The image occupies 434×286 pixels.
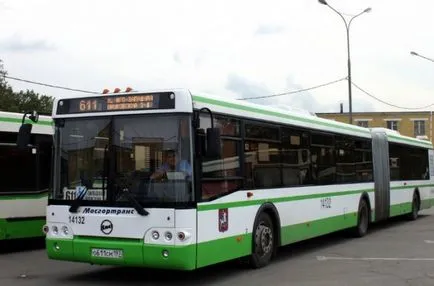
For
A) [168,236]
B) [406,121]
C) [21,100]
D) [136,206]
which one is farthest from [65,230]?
[406,121]

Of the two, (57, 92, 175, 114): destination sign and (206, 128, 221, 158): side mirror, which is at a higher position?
(57, 92, 175, 114): destination sign

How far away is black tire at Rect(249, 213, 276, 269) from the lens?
10.1m

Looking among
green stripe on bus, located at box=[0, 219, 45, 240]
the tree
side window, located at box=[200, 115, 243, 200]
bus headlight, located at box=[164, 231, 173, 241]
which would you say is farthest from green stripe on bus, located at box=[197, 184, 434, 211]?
the tree

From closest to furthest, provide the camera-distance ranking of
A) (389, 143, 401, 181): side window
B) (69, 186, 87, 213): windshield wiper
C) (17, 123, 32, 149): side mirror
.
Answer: (69, 186, 87, 213): windshield wiper
(17, 123, 32, 149): side mirror
(389, 143, 401, 181): side window

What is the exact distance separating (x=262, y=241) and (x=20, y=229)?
510cm

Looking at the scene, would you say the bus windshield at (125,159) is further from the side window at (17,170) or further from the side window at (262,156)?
the side window at (17,170)

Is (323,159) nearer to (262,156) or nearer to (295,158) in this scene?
(295,158)

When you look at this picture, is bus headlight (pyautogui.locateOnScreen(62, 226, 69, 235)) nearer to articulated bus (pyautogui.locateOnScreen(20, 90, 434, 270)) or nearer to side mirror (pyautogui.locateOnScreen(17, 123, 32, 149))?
articulated bus (pyautogui.locateOnScreen(20, 90, 434, 270))

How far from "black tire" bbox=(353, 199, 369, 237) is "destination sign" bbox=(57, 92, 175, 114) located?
829 centimetres

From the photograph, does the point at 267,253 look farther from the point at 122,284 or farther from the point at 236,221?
the point at 122,284

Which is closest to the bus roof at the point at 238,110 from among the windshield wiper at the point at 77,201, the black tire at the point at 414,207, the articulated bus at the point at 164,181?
the articulated bus at the point at 164,181

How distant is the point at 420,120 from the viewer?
7688 centimetres

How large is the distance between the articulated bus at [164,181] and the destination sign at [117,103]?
0.01 m

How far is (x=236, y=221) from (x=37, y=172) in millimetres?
5260
